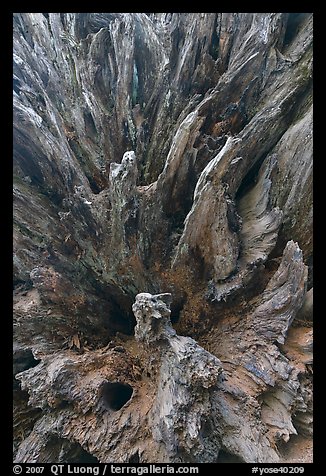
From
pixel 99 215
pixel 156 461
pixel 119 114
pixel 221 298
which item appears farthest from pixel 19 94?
pixel 156 461

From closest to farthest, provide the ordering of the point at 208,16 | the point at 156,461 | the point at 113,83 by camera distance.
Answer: the point at 156,461
the point at 208,16
the point at 113,83

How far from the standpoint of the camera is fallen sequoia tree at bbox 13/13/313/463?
6.27 meters

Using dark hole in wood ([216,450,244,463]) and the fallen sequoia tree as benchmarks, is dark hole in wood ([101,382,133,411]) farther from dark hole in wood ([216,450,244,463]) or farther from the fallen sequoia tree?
→ dark hole in wood ([216,450,244,463])

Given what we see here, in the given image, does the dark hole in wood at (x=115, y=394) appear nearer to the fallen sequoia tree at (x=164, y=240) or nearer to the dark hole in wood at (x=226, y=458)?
the fallen sequoia tree at (x=164, y=240)

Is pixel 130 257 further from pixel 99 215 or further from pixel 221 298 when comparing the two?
pixel 221 298

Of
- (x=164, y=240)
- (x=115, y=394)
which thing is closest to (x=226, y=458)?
(x=115, y=394)

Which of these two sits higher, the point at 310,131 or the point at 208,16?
the point at 208,16

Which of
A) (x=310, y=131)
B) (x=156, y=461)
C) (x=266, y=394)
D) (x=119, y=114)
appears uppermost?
(x=310, y=131)

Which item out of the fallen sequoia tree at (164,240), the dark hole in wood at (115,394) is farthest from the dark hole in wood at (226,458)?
the dark hole in wood at (115,394)

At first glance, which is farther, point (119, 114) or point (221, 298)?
point (119, 114)

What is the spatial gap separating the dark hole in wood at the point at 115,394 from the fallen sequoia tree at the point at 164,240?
0.05 m

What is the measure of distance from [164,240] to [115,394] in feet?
12.0

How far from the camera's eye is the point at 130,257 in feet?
25.2

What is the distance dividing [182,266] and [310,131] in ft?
14.3
